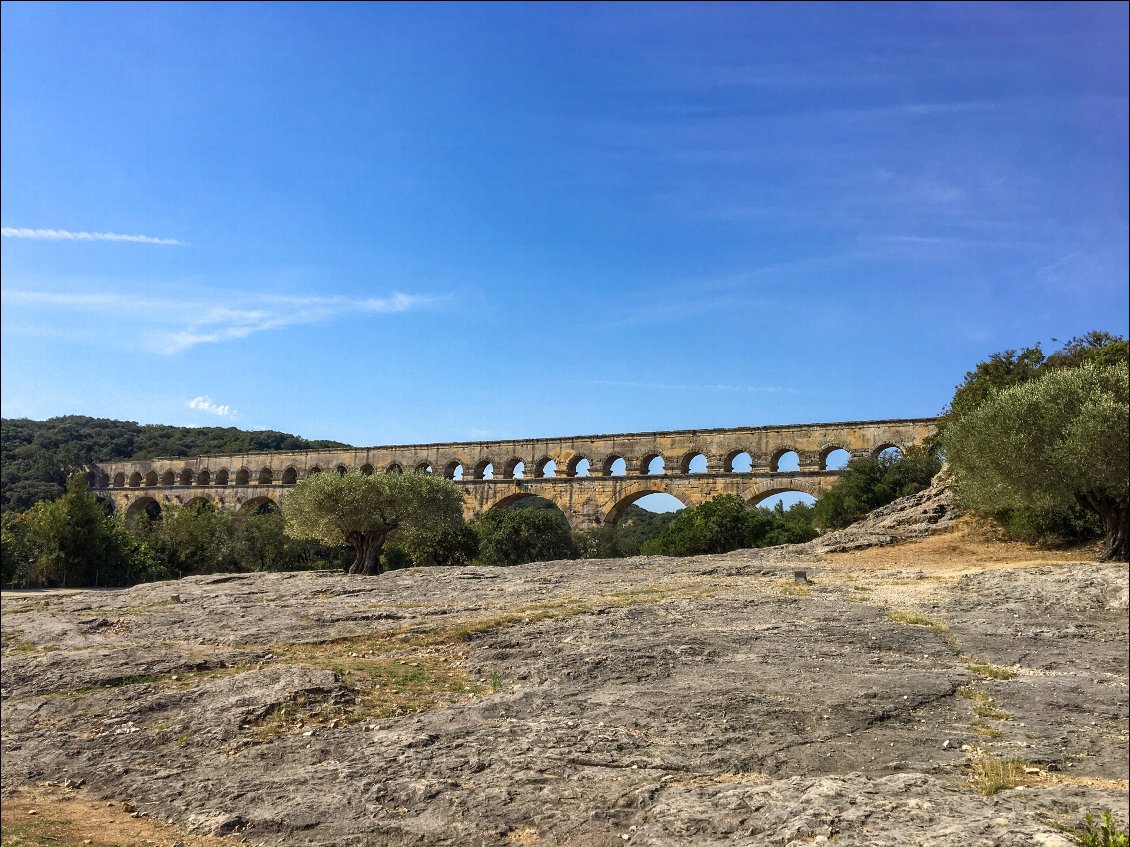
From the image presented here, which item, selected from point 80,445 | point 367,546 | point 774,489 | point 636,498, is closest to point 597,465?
point 636,498

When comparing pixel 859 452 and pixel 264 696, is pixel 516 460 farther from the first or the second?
pixel 264 696

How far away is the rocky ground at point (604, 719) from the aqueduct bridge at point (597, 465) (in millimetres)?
19040

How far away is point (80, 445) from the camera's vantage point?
73.9m

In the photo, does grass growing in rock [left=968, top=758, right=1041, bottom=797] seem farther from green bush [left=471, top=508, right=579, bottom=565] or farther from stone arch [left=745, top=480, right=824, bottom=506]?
green bush [left=471, top=508, right=579, bottom=565]

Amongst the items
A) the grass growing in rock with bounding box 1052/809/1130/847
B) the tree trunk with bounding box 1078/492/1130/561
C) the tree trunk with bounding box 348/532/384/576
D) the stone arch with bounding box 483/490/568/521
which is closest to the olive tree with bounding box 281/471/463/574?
the tree trunk with bounding box 348/532/384/576

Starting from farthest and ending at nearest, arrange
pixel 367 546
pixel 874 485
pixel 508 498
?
pixel 508 498 < pixel 874 485 < pixel 367 546

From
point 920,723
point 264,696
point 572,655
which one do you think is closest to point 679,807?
point 920,723

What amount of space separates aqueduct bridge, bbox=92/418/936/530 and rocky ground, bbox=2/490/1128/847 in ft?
62.5

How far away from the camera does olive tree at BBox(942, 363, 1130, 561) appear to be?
14.7 m

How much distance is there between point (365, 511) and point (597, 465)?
15.6 meters

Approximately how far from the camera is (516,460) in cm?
4122

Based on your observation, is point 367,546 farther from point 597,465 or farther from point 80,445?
point 80,445

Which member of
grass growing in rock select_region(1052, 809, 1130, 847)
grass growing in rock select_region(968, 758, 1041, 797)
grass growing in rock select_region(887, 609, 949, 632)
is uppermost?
grass growing in rock select_region(887, 609, 949, 632)

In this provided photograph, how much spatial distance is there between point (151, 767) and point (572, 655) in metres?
4.35
